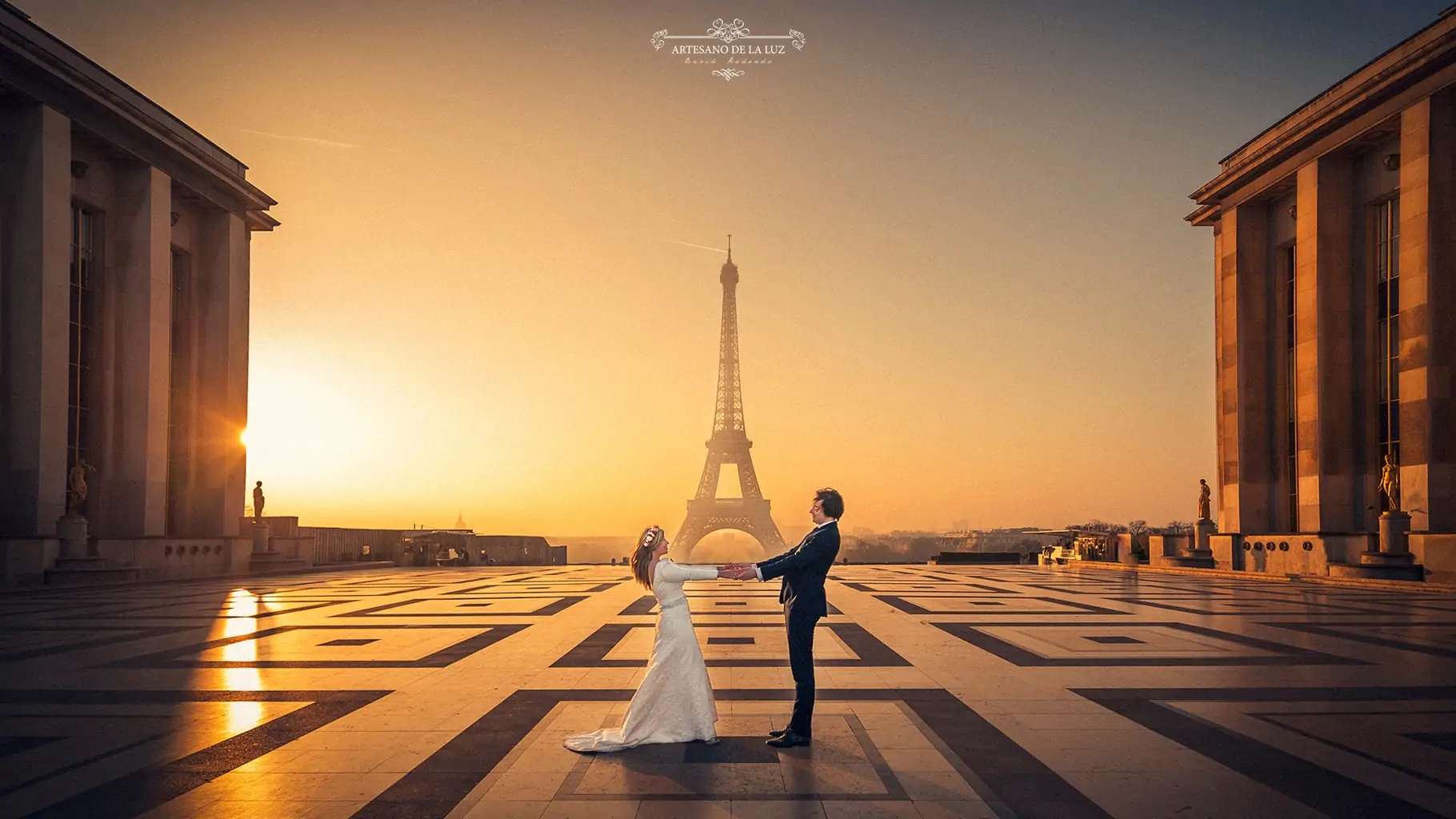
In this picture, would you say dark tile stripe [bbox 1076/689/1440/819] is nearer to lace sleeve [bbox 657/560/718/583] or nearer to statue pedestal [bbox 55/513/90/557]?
lace sleeve [bbox 657/560/718/583]

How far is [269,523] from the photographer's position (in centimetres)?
3722

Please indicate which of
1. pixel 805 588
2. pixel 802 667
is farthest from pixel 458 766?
pixel 805 588

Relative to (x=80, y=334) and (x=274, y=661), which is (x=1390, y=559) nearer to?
(x=274, y=661)

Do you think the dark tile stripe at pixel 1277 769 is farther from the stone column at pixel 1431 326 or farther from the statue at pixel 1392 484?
the stone column at pixel 1431 326

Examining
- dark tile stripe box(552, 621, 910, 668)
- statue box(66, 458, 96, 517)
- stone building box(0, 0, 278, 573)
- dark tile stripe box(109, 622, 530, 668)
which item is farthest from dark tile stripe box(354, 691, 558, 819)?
statue box(66, 458, 96, 517)

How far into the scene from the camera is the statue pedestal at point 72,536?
2492 cm

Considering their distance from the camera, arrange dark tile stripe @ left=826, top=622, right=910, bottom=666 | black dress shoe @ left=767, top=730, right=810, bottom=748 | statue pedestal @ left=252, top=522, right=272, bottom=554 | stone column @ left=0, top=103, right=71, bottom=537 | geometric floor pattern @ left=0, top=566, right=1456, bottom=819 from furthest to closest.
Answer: statue pedestal @ left=252, top=522, right=272, bottom=554 → stone column @ left=0, top=103, right=71, bottom=537 → dark tile stripe @ left=826, top=622, right=910, bottom=666 → black dress shoe @ left=767, top=730, right=810, bottom=748 → geometric floor pattern @ left=0, top=566, right=1456, bottom=819

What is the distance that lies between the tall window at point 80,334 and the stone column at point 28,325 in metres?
3.57

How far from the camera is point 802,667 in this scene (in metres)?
6.84

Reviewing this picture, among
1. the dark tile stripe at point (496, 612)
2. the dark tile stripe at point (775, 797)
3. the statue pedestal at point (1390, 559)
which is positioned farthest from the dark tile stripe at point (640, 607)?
the statue pedestal at point (1390, 559)

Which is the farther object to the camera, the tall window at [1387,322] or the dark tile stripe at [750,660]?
the tall window at [1387,322]

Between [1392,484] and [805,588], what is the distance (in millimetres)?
30049

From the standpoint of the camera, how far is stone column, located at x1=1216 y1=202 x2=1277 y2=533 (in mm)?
40375

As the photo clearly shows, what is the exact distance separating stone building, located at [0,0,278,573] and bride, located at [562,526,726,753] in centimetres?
2352
